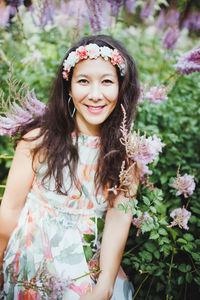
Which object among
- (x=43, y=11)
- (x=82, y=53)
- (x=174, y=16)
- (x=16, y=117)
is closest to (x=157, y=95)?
(x=82, y=53)

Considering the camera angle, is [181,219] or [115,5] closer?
[181,219]

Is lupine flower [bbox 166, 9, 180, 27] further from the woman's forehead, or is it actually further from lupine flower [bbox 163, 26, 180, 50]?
the woman's forehead

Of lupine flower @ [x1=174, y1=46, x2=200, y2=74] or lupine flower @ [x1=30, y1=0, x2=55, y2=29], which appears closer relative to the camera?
lupine flower @ [x1=174, y1=46, x2=200, y2=74]

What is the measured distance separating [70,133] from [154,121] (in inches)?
31.2

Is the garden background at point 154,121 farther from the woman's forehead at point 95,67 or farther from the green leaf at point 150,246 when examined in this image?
the woman's forehead at point 95,67

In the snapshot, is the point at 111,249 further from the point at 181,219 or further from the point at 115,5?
the point at 115,5

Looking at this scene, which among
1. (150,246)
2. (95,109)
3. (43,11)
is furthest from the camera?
(43,11)

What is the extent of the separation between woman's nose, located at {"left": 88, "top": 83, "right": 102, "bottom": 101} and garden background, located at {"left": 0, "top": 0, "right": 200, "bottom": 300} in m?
0.27

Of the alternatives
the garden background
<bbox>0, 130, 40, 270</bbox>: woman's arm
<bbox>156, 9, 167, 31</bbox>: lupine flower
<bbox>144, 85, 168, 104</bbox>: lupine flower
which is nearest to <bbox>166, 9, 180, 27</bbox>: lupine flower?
the garden background

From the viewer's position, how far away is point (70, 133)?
4.75ft

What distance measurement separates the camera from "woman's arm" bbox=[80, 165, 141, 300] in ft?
4.12

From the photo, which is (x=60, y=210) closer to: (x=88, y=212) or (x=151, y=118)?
(x=88, y=212)

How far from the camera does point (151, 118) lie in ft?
6.84

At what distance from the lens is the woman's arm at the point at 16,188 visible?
1384 mm
